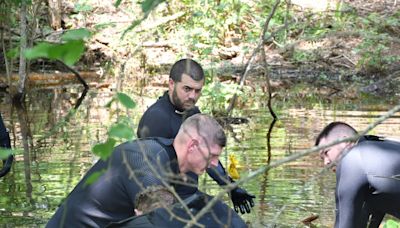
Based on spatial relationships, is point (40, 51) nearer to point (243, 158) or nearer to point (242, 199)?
point (242, 199)

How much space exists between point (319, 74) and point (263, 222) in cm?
1338

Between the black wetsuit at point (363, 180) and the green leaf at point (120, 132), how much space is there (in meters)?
2.94

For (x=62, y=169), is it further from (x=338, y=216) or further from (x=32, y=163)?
(x=338, y=216)

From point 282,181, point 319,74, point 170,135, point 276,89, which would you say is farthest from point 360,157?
point 319,74

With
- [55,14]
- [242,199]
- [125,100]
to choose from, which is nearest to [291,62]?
[55,14]

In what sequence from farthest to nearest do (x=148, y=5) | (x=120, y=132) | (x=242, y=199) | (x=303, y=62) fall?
(x=303, y=62)
(x=242, y=199)
(x=148, y=5)
(x=120, y=132)

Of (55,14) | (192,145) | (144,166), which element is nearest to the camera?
(144,166)

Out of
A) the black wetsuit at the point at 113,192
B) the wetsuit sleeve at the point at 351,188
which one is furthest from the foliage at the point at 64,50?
the wetsuit sleeve at the point at 351,188

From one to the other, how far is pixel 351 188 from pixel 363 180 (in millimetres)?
89

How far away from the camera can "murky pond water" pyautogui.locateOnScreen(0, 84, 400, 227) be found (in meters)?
8.59

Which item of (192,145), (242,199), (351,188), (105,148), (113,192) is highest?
(105,148)

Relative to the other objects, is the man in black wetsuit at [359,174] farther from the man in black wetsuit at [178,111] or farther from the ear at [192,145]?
the man in black wetsuit at [178,111]

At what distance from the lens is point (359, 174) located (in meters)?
5.64

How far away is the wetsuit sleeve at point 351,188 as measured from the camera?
565 centimetres
